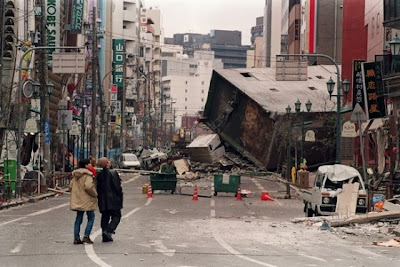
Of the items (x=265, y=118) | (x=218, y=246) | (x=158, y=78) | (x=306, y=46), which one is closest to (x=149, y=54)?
(x=158, y=78)

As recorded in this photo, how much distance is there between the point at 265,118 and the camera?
234 feet

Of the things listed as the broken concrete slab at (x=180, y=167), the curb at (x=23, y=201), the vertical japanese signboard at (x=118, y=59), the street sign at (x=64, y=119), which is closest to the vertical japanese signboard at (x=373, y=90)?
the curb at (x=23, y=201)

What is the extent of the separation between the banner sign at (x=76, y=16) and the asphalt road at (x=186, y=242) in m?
38.3

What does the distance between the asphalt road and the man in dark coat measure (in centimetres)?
50

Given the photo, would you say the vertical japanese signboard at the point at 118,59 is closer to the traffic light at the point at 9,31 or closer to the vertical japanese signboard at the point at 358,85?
the traffic light at the point at 9,31

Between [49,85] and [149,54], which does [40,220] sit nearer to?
[49,85]

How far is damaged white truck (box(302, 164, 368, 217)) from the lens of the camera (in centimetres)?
2516

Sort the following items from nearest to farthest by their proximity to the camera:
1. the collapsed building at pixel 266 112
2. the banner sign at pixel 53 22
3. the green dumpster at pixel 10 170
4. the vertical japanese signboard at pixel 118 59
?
the green dumpster at pixel 10 170, the banner sign at pixel 53 22, the collapsed building at pixel 266 112, the vertical japanese signboard at pixel 118 59

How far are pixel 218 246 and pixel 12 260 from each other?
173 inches

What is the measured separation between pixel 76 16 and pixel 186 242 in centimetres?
5109

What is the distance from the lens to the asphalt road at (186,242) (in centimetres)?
1400

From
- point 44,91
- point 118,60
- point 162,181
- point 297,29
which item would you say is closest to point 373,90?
point 162,181

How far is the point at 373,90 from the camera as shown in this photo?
41.8m

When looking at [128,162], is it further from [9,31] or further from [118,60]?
[118,60]
